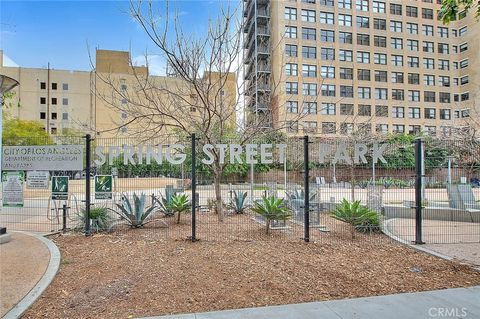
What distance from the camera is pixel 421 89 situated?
66.3 metres

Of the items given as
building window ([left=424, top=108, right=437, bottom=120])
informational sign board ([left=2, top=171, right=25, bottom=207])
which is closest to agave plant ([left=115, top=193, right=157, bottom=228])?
informational sign board ([left=2, top=171, right=25, bottom=207])

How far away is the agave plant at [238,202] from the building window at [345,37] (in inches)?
2248

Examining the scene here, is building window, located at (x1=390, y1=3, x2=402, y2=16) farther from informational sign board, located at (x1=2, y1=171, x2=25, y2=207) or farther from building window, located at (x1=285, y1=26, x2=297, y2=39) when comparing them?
informational sign board, located at (x1=2, y1=171, x2=25, y2=207)

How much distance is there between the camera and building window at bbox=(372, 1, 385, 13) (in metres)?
64.6

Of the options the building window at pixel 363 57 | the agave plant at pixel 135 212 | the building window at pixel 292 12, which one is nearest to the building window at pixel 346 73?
the building window at pixel 363 57

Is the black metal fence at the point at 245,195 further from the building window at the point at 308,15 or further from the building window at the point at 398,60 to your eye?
the building window at the point at 398,60

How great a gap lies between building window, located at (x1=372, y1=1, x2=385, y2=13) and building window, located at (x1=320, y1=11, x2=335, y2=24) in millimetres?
8462

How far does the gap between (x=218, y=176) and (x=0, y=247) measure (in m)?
5.18

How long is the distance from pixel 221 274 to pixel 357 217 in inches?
164

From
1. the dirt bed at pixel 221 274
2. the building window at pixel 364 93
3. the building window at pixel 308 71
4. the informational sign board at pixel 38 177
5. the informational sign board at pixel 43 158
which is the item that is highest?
the building window at pixel 308 71

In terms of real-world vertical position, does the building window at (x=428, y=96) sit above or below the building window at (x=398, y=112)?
above

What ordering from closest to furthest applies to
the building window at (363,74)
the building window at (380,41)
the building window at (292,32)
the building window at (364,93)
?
the building window at (292,32)
the building window at (364,93)
the building window at (363,74)
the building window at (380,41)

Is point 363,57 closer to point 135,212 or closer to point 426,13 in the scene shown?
point 426,13

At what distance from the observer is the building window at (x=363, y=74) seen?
63.4 m
